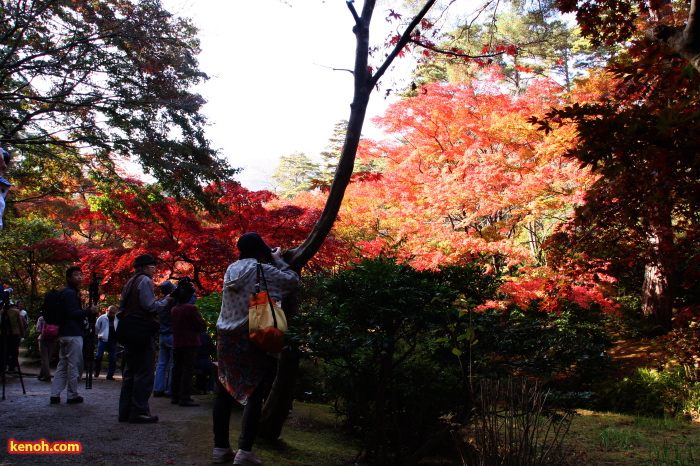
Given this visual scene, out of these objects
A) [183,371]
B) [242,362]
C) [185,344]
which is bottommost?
[183,371]

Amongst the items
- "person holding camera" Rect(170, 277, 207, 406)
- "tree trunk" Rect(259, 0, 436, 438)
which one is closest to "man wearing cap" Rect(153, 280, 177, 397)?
"person holding camera" Rect(170, 277, 207, 406)

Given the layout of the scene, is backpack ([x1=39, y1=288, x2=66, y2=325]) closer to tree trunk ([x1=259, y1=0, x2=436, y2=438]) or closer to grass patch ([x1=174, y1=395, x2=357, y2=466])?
grass patch ([x1=174, y1=395, x2=357, y2=466])

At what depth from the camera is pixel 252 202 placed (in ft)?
30.2

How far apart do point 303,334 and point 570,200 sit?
27.2 feet

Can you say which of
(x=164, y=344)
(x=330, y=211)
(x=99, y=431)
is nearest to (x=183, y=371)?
(x=164, y=344)

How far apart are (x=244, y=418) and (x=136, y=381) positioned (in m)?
1.92

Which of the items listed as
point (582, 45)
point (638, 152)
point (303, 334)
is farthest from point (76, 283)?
point (582, 45)

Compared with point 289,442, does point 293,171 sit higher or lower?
higher

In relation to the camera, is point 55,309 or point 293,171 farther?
point 293,171

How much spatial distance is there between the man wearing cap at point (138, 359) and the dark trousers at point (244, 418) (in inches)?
62.1

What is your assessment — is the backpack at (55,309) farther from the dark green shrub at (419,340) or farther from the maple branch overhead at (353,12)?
the maple branch overhead at (353,12)

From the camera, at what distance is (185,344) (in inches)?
227

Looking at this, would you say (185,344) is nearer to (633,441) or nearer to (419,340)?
(419,340)

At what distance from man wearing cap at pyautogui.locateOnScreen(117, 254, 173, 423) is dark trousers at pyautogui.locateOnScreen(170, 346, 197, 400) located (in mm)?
1145
